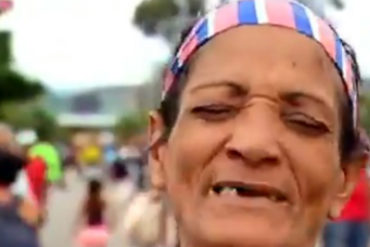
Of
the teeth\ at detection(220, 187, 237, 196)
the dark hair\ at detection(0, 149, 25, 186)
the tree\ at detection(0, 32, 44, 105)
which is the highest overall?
the teeth\ at detection(220, 187, 237, 196)

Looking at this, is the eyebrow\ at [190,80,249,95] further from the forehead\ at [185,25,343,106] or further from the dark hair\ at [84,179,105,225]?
the dark hair\ at [84,179,105,225]

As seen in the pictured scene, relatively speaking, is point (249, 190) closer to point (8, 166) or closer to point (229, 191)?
point (229, 191)

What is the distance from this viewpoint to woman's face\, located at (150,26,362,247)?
1899mm

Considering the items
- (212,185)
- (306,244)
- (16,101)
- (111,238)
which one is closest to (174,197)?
(212,185)

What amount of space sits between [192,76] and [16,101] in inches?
2151

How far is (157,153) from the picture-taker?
212 cm

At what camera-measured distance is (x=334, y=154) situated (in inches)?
78.5

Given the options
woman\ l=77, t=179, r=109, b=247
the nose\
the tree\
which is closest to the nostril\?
the nose\

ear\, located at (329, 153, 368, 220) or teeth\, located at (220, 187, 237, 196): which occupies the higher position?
teeth\, located at (220, 187, 237, 196)

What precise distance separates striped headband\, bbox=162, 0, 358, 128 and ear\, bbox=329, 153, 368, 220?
7 centimetres

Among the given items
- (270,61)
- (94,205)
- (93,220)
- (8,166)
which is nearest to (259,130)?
(270,61)

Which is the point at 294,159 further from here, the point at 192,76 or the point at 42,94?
the point at 42,94

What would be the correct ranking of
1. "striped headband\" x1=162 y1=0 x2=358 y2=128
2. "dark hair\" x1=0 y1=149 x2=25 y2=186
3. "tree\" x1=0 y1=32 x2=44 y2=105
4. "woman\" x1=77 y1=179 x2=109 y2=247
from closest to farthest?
"striped headband\" x1=162 y1=0 x2=358 y2=128 < "dark hair\" x1=0 y1=149 x2=25 y2=186 < "woman\" x1=77 y1=179 x2=109 y2=247 < "tree\" x1=0 y1=32 x2=44 y2=105

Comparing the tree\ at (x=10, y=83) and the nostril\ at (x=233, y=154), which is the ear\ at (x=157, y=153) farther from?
the tree\ at (x=10, y=83)
